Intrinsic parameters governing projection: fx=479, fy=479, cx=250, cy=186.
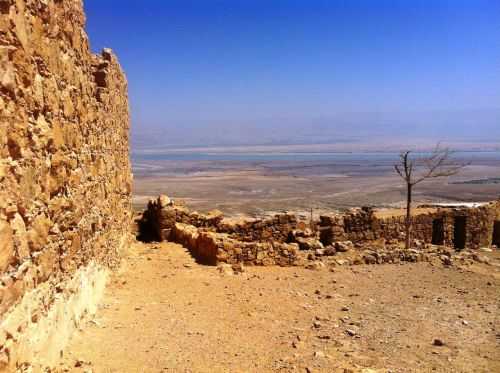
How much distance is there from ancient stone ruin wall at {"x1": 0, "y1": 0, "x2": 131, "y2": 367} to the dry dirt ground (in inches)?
30.3

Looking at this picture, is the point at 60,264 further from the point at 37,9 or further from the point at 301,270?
the point at 301,270

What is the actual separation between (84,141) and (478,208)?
15.4 metres

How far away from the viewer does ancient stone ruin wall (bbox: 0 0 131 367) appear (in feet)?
11.8

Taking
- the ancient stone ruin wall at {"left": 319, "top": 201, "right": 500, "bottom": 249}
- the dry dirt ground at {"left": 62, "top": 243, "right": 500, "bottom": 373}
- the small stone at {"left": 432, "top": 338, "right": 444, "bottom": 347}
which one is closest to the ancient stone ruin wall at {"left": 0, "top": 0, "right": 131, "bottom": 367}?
the dry dirt ground at {"left": 62, "top": 243, "right": 500, "bottom": 373}

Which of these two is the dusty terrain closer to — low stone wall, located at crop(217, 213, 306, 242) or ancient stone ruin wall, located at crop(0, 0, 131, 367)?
low stone wall, located at crop(217, 213, 306, 242)

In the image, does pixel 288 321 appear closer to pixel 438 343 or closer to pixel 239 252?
pixel 438 343

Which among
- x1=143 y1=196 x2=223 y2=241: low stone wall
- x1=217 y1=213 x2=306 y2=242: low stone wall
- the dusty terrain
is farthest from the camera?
the dusty terrain

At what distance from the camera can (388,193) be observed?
41281 mm

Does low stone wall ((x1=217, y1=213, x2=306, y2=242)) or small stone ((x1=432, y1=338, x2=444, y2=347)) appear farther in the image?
low stone wall ((x1=217, y1=213, x2=306, y2=242))

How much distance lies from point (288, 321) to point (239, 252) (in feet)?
12.6

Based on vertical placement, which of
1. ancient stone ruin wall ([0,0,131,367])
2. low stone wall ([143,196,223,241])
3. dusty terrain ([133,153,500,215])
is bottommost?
dusty terrain ([133,153,500,215])

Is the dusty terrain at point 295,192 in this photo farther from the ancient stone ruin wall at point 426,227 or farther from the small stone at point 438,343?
the small stone at point 438,343

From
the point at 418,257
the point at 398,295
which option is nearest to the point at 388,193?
the point at 418,257

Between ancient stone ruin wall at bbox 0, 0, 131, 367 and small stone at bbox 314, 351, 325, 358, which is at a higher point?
ancient stone ruin wall at bbox 0, 0, 131, 367
